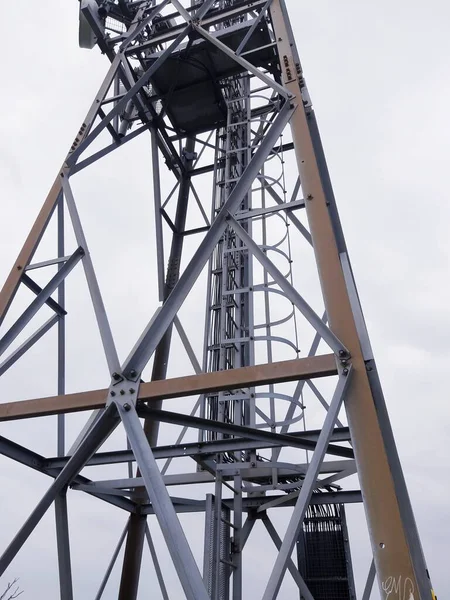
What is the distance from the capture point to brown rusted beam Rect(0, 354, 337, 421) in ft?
13.7

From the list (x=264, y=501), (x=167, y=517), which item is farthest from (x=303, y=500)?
(x=264, y=501)

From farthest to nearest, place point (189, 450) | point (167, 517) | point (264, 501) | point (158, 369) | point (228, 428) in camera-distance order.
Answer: point (158, 369) → point (264, 501) → point (189, 450) → point (228, 428) → point (167, 517)

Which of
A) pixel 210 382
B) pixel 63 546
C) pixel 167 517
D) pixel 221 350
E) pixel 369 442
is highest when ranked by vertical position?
pixel 221 350

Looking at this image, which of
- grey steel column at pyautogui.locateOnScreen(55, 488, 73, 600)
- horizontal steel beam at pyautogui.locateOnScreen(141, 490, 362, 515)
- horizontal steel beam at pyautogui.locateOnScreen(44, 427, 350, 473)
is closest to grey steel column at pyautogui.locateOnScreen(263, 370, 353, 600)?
horizontal steel beam at pyautogui.locateOnScreen(44, 427, 350, 473)

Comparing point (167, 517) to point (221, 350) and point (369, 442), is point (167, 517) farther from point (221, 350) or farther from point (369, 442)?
point (221, 350)

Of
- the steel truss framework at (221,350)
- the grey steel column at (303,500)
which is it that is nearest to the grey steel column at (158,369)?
the steel truss framework at (221,350)

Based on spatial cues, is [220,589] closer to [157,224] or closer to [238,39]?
[157,224]

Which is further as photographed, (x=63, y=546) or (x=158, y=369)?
(x=158, y=369)

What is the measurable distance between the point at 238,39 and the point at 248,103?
4.50ft

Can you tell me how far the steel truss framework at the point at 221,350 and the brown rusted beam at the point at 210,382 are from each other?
12 mm

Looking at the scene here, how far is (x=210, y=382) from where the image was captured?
4320 millimetres

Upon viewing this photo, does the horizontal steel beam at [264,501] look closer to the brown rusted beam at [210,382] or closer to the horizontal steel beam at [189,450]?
the horizontal steel beam at [189,450]

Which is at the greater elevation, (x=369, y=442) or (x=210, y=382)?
(x=210, y=382)

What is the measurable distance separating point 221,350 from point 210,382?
3505mm
